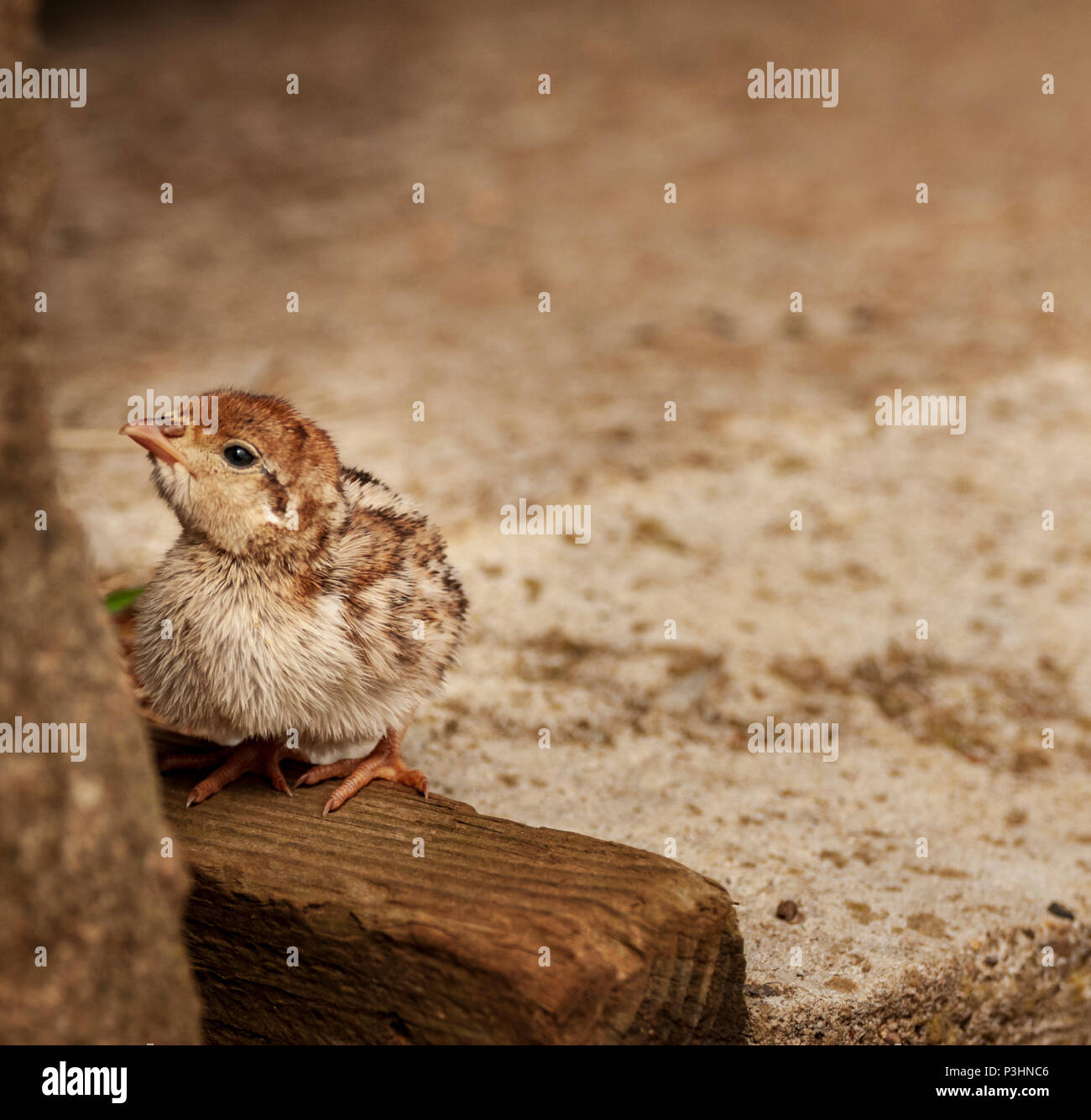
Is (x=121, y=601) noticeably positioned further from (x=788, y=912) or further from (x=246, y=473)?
(x=788, y=912)

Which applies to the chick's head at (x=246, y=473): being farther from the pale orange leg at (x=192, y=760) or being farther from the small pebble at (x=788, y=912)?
the small pebble at (x=788, y=912)

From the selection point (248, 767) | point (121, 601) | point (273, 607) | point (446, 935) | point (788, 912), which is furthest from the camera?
point (121, 601)

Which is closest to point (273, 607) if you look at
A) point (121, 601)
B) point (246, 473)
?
point (246, 473)

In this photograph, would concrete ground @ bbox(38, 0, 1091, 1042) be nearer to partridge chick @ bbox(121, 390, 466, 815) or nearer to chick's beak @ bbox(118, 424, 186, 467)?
partridge chick @ bbox(121, 390, 466, 815)

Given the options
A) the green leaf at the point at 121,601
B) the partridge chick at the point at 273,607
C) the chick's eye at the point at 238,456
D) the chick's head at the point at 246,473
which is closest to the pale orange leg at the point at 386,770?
the partridge chick at the point at 273,607

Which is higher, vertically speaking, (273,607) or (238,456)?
(238,456)

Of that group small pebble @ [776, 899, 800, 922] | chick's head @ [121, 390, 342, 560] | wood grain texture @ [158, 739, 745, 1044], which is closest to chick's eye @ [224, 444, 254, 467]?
chick's head @ [121, 390, 342, 560]

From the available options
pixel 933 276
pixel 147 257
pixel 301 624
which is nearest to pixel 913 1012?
pixel 301 624
